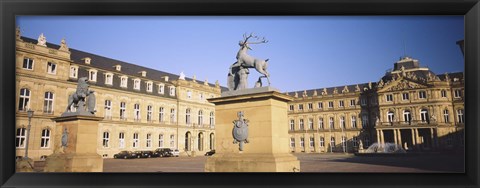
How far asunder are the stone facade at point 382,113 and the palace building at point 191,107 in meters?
0.13

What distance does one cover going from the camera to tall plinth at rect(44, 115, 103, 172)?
41.4 ft

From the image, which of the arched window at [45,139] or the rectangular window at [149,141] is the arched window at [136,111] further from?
the arched window at [45,139]

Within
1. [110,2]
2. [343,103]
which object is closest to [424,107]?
[343,103]

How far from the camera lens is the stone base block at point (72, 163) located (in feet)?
40.8

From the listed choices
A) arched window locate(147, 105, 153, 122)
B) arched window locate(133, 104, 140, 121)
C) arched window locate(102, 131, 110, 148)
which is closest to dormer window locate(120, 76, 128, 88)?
arched window locate(133, 104, 140, 121)

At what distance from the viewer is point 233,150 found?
1000 centimetres

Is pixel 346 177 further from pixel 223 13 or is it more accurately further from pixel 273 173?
pixel 223 13

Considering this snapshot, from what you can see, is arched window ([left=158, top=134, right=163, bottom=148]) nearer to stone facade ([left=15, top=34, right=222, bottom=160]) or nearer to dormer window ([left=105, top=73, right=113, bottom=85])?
stone facade ([left=15, top=34, right=222, bottom=160])

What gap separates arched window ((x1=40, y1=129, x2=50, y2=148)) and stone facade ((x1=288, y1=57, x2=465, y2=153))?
125 ft

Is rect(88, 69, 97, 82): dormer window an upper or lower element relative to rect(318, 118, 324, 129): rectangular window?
upper

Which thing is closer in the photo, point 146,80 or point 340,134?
point 146,80

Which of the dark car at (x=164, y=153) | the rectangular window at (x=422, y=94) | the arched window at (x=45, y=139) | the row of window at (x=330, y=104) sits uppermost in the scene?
the rectangular window at (x=422, y=94)

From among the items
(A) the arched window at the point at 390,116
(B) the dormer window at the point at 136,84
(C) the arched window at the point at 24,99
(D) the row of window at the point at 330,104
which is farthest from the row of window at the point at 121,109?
(A) the arched window at the point at 390,116

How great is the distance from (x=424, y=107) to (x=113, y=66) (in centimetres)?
3920
